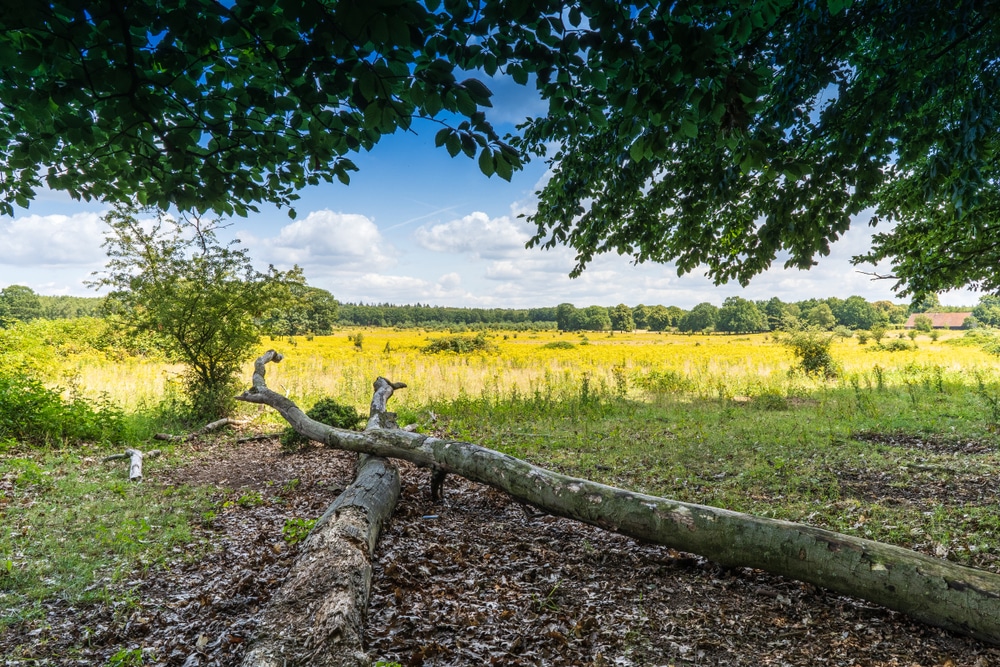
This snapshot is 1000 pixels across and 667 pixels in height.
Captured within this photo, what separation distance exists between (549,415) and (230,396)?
26.9 ft

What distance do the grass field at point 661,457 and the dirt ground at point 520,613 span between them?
0.60 m

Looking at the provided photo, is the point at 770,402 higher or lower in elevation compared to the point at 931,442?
lower

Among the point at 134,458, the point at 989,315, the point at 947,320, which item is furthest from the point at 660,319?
the point at 134,458

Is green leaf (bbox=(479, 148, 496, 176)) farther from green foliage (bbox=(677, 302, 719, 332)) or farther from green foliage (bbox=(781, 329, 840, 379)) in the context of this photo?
green foliage (bbox=(677, 302, 719, 332))

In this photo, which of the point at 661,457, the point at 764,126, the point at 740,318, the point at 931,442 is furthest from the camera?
the point at 740,318

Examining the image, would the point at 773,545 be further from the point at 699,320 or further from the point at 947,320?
the point at 947,320

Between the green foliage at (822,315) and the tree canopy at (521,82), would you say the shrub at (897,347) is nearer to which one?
the green foliage at (822,315)

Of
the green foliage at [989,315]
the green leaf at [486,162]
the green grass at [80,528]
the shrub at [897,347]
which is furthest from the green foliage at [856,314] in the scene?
the green grass at [80,528]

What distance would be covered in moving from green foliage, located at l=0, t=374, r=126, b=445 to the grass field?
495 mm

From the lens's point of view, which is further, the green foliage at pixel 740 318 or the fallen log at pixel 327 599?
the green foliage at pixel 740 318

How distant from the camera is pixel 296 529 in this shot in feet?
15.1

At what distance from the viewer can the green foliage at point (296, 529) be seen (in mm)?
4387

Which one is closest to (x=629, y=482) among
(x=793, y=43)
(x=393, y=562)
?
(x=393, y=562)

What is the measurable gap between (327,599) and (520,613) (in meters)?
1.36
